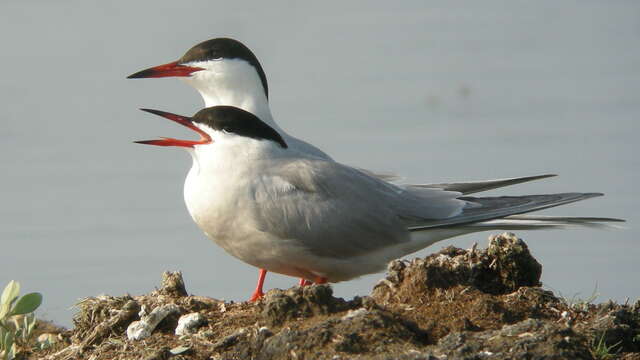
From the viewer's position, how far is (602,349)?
3887 millimetres

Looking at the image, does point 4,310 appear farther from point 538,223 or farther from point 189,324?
point 538,223

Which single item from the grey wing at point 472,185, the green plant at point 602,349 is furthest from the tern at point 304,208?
the green plant at point 602,349

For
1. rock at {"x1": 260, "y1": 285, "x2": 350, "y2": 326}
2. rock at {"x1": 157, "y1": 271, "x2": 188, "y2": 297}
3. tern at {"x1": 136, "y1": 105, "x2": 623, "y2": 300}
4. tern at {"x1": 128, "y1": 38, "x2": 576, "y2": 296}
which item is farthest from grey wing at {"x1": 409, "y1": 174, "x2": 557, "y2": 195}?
rock at {"x1": 260, "y1": 285, "x2": 350, "y2": 326}

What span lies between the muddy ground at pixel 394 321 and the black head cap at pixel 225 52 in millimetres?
2630

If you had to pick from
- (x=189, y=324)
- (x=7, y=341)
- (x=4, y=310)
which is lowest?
(x=7, y=341)

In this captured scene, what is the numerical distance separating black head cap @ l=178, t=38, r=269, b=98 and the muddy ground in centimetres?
263

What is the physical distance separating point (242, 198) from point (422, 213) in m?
1.11

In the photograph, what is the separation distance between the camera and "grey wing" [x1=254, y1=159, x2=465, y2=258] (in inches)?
225

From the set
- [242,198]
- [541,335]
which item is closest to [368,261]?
[242,198]

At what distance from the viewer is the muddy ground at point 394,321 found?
365 cm

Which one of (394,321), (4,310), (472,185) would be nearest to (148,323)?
(4,310)

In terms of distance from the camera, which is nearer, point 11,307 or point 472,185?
point 11,307

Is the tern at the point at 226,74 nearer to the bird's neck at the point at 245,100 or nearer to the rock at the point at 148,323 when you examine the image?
the bird's neck at the point at 245,100

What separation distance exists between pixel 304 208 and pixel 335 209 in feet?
0.61
